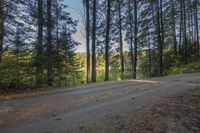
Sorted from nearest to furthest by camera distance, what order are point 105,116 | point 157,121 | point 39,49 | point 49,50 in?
point 157,121 < point 105,116 < point 39,49 < point 49,50

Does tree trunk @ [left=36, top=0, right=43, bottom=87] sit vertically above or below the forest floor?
above

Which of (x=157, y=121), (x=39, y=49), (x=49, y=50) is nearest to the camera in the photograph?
(x=157, y=121)

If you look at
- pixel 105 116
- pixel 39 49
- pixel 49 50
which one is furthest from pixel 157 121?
pixel 49 50

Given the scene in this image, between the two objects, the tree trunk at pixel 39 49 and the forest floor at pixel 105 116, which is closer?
the forest floor at pixel 105 116

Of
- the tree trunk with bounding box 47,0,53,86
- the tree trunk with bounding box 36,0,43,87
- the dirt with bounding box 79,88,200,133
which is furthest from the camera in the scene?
the tree trunk with bounding box 47,0,53,86

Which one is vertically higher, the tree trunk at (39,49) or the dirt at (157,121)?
the tree trunk at (39,49)

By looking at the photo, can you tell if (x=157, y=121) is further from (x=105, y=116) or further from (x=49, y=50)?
(x=49, y=50)

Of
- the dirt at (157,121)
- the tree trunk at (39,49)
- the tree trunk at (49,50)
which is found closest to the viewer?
the dirt at (157,121)

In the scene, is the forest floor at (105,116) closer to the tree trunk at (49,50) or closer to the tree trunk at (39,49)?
the tree trunk at (39,49)

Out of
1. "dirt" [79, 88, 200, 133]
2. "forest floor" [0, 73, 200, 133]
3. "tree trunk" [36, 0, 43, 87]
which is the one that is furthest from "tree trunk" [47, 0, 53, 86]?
"dirt" [79, 88, 200, 133]

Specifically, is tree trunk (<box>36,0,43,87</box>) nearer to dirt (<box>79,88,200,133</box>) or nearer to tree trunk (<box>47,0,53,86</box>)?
tree trunk (<box>47,0,53,86</box>)

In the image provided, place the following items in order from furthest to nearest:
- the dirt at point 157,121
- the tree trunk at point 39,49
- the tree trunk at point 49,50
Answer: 1. the tree trunk at point 49,50
2. the tree trunk at point 39,49
3. the dirt at point 157,121

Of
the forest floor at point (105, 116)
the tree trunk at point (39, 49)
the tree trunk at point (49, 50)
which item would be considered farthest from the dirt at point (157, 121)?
the tree trunk at point (49, 50)

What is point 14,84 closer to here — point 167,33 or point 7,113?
point 7,113
